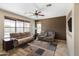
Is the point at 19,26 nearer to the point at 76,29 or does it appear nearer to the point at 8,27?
the point at 8,27

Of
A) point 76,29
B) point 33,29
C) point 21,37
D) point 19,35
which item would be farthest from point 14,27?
point 76,29

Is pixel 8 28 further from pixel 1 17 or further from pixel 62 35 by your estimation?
pixel 62 35

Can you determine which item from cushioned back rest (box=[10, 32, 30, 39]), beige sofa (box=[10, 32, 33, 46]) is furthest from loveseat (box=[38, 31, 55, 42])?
cushioned back rest (box=[10, 32, 30, 39])

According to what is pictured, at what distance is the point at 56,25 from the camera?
4.47m

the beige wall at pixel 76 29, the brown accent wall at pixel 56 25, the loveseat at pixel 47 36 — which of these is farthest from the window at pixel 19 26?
the beige wall at pixel 76 29

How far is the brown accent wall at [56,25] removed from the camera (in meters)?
4.05

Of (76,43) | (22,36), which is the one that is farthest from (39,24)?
(76,43)

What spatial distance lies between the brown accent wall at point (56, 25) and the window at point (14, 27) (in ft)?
4.24

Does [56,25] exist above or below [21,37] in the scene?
above

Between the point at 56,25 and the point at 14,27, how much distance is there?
268 cm

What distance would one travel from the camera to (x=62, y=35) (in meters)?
4.77

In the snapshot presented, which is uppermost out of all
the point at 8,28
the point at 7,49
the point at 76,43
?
the point at 8,28

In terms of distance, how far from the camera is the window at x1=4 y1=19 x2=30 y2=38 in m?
3.53

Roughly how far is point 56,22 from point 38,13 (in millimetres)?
1622
